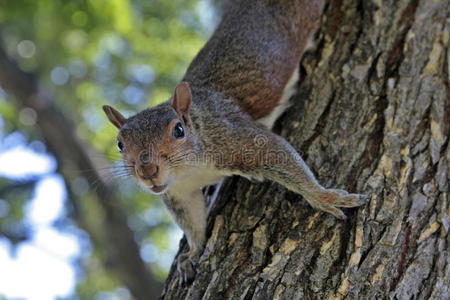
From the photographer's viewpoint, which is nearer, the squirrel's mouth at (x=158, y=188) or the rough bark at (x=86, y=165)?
the squirrel's mouth at (x=158, y=188)

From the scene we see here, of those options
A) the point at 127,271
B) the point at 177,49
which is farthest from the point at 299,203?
the point at 177,49

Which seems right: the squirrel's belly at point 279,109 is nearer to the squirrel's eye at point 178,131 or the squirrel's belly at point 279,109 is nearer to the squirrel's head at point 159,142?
the squirrel's head at point 159,142

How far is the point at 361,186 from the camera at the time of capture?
2908mm

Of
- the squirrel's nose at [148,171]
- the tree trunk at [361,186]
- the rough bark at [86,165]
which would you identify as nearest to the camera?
the tree trunk at [361,186]

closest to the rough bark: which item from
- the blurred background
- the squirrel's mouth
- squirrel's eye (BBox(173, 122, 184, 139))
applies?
the blurred background

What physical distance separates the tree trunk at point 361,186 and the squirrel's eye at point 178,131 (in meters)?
0.53

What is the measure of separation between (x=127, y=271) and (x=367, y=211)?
12.0 ft

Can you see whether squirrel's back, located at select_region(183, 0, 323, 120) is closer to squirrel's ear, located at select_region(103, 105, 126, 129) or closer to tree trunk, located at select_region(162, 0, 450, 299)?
tree trunk, located at select_region(162, 0, 450, 299)

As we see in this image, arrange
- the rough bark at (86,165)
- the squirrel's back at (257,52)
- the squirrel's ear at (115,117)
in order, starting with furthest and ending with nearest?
the rough bark at (86,165) < the squirrel's back at (257,52) < the squirrel's ear at (115,117)

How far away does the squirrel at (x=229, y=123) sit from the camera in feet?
9.45

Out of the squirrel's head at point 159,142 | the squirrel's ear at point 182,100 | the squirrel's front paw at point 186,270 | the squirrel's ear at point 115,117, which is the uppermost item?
the squirrel's ear at point 115,117

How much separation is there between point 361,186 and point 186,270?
108cm

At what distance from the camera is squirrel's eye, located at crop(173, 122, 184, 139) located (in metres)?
2.96

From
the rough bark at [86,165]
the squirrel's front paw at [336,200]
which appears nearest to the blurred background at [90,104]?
the rough bark at [86,165]
